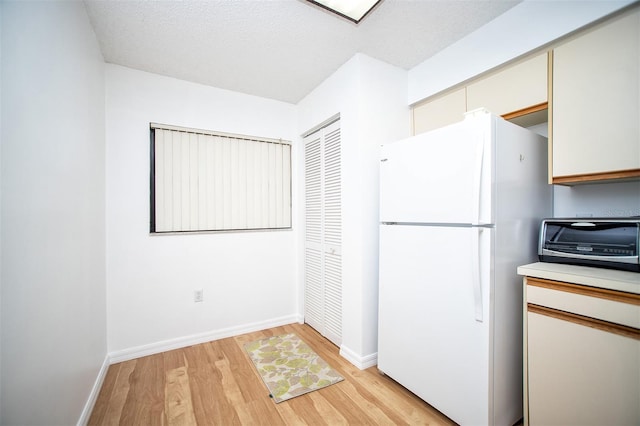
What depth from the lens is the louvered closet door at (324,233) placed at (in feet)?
8.16

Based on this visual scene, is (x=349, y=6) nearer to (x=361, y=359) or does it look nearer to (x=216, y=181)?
(x=216, y=181)

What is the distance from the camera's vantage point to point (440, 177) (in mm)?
1564

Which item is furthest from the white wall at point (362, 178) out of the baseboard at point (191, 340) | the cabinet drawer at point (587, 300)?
the cabinet drawer at point (587, 300)

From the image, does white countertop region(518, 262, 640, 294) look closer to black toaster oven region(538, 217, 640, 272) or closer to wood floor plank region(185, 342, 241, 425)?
black toaster oven region(538, 217, 640, 272)

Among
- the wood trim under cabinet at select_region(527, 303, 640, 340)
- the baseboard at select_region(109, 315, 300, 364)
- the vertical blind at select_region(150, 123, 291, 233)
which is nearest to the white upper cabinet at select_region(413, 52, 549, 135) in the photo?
the wood trim under cabinet at select_region(527, 303, 640, 340)

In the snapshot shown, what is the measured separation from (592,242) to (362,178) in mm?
1390

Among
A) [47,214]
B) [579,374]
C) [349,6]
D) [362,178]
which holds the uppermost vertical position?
[349,6]

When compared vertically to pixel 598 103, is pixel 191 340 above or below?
below

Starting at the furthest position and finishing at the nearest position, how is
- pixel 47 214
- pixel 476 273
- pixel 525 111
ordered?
pixel 525 111, pixel 476 273, pixel 47 214

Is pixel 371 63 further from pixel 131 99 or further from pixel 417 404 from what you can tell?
pixel 417 404

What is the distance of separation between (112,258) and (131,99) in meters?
1.40

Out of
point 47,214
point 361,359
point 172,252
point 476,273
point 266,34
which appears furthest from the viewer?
point 172,252

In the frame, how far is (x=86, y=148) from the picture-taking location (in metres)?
1.71

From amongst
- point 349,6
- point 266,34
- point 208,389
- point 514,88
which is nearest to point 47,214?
point 208,389
